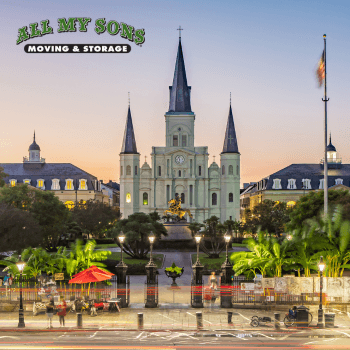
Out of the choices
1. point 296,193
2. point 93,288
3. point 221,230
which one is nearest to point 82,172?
point 296,193

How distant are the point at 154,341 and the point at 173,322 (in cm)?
393

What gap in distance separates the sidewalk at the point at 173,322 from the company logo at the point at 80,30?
1376 cm

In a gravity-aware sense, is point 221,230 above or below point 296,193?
below

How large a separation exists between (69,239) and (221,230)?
21648 mm

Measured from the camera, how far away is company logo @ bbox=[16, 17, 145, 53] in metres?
26.4

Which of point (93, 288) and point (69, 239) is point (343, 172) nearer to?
point (69, 239)

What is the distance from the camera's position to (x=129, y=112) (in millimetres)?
107375

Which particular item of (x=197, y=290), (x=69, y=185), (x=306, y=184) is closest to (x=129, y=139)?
(x=69, y=185)

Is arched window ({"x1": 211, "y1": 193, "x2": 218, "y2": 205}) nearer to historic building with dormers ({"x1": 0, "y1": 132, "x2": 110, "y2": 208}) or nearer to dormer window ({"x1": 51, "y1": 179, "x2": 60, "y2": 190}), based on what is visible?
historic building with dormers ({"x1": 0, "y1": 132, "x2": 110, "y2": 208})

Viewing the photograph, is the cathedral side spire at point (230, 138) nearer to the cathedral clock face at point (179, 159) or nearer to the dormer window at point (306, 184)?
the cathedral clock face at point (179, 159)

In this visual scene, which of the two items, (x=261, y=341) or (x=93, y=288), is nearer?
(x=261, y=341)

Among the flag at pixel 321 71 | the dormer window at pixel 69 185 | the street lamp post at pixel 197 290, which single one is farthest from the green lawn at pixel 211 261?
the dormer window at pixel 69 185

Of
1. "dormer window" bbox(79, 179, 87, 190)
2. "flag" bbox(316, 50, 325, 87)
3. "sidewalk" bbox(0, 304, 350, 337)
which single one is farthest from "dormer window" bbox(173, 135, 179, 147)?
"sidewalk" bbox(0, 304, 350, 337)

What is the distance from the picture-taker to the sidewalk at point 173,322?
2086 cm
